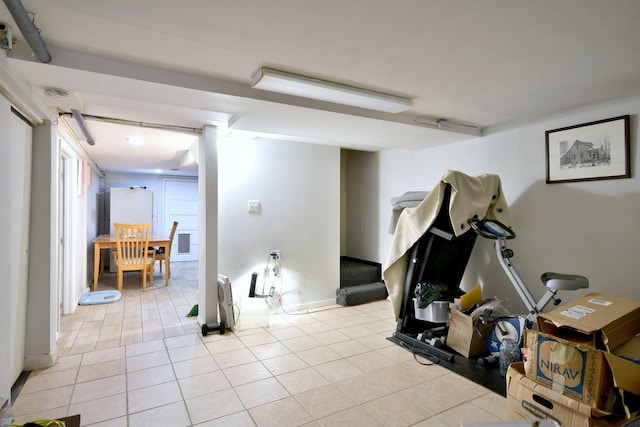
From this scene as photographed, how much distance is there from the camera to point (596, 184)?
2.82 m

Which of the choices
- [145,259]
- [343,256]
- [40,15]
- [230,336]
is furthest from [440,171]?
[145,259]

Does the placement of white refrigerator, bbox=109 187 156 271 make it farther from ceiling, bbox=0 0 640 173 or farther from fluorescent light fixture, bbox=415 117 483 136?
fluorescent light fixture, bbox=415 117 483 136

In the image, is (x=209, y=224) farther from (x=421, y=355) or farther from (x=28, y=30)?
(x=421, y=355)

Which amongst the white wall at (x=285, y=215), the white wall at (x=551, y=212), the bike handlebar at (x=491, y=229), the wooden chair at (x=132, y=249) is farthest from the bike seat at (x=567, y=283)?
the wooden chair at (x=132, y=249)

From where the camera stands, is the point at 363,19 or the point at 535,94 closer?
the point at 363,19

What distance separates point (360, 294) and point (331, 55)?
3444 millimetres

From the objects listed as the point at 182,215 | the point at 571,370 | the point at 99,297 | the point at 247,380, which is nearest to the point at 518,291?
the point at 571,370

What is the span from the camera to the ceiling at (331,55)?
1544 mm

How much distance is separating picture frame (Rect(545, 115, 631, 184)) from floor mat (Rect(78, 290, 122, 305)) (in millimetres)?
5657

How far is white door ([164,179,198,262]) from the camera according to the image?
8.58m

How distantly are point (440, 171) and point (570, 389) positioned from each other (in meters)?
2.92

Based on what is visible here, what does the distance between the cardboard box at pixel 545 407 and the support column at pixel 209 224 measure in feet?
9.09

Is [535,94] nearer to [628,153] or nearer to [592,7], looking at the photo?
[628,153]

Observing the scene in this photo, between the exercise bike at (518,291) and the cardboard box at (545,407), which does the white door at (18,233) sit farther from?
the exercise bike at (518,291)
